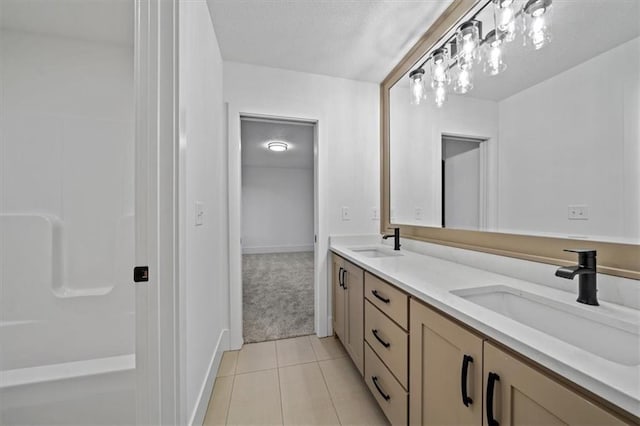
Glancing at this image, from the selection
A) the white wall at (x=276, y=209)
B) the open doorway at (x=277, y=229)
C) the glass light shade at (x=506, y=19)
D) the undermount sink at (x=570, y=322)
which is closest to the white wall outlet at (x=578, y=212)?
the undermount sink at (x=570, y=322)

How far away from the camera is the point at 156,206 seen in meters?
0.88

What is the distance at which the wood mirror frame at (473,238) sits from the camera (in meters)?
0.81

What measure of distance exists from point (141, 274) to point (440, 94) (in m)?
2.03

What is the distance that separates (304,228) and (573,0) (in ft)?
19.1

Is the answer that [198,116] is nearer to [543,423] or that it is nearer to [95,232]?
[95,232]

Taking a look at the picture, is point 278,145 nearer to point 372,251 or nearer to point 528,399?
point 372,251

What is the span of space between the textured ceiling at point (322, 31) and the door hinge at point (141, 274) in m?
1.58

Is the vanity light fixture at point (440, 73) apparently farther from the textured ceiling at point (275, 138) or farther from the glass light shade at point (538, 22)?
the textured ceiling at point (275, 138)

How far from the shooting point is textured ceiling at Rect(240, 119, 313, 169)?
3.49 meters

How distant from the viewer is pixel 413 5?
1.44 meters

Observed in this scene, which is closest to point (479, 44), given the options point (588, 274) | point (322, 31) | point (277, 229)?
point (322, 31)

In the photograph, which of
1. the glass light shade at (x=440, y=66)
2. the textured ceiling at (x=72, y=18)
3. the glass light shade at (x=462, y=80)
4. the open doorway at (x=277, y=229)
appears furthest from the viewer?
the open doorway at (x=277, y=229)

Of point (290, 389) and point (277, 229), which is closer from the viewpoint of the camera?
point (290, 389)

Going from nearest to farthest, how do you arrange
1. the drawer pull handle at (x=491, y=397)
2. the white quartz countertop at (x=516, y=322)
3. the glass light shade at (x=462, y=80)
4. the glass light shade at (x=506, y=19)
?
the white quartz countertop at (x=516, y=322) < the drawer pull handle at (x=491, y=397) < the glass light shade at (x=506, y=19) < the glass light shade at (x=462, y=80)
